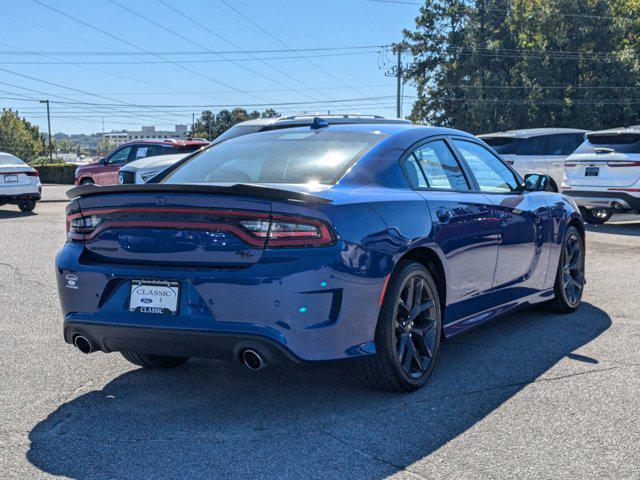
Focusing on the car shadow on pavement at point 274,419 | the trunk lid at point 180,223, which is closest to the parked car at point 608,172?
the car shadow on pavement at point 274,419

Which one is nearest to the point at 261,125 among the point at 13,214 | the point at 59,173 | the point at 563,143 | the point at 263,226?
the point at 263,226

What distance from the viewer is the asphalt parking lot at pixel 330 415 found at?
3.26m

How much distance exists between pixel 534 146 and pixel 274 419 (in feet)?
43.5

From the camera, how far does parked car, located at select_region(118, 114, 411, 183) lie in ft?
32.7

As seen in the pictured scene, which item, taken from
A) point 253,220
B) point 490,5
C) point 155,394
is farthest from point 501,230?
point 490,5

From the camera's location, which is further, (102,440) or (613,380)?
(613,380)

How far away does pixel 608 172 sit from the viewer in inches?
524

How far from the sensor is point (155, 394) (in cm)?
430

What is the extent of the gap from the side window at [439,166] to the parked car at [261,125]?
315cm

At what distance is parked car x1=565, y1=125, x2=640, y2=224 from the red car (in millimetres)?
8354

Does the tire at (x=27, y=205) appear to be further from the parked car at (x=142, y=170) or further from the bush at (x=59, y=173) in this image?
the bush at (x=59, y=173)

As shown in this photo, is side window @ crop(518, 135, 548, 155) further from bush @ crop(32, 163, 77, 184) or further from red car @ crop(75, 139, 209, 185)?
bush @ crop(32, 163, 77, 184)

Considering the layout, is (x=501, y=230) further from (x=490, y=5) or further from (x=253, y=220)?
(x=490, y=5)

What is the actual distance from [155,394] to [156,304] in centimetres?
77
